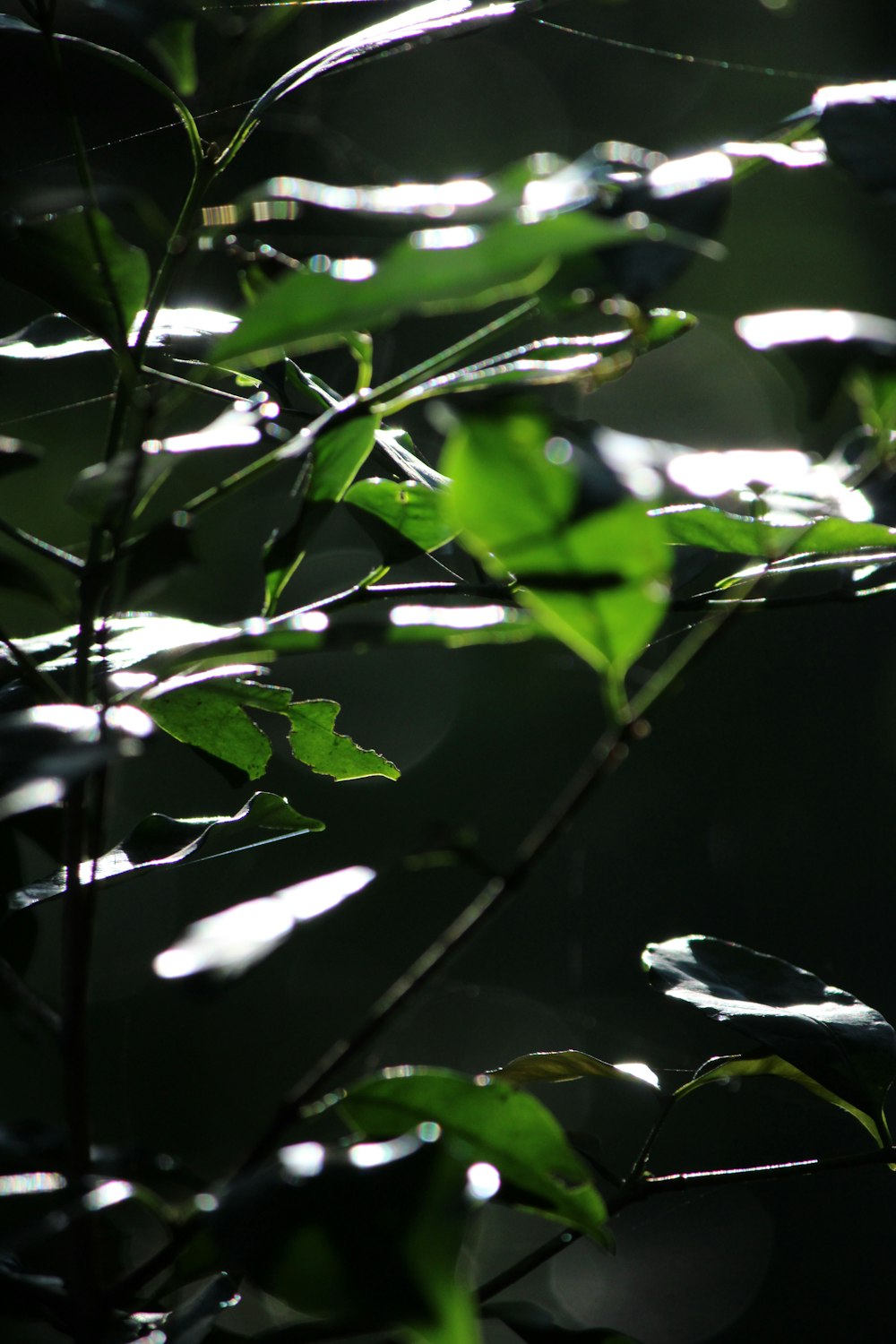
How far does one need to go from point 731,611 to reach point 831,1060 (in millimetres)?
191

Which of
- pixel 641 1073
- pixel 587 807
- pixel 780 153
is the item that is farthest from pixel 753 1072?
pixel 587 807

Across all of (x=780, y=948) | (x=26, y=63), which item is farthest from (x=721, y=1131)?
(x=26, y=63)

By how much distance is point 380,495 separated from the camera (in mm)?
348

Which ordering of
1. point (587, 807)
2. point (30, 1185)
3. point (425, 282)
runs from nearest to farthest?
point (425, 282) → point (30, 1185) → point (587, 807)

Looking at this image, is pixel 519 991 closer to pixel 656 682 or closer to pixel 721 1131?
pixel 721 1131

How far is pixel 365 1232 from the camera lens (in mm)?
Result: 198

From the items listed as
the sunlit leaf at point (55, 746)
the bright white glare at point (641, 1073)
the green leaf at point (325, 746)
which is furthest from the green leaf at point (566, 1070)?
the sunlit leaf at point (55, 746)

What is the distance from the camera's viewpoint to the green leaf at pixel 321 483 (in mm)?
288

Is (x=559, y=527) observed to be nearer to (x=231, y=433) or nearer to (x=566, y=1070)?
(x=231, y=433)

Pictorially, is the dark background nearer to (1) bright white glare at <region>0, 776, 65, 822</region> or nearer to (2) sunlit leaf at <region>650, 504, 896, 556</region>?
(2) sunlit leaf at <region>650, 504, 896, 556</region>

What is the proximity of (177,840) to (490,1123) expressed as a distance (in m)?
0.20

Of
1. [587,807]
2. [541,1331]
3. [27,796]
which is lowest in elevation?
[587,807]

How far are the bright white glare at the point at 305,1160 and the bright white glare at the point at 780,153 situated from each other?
260 mm

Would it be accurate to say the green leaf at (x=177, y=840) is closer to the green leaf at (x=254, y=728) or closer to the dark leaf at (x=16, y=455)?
the green leaf at (x=254, y=728)
